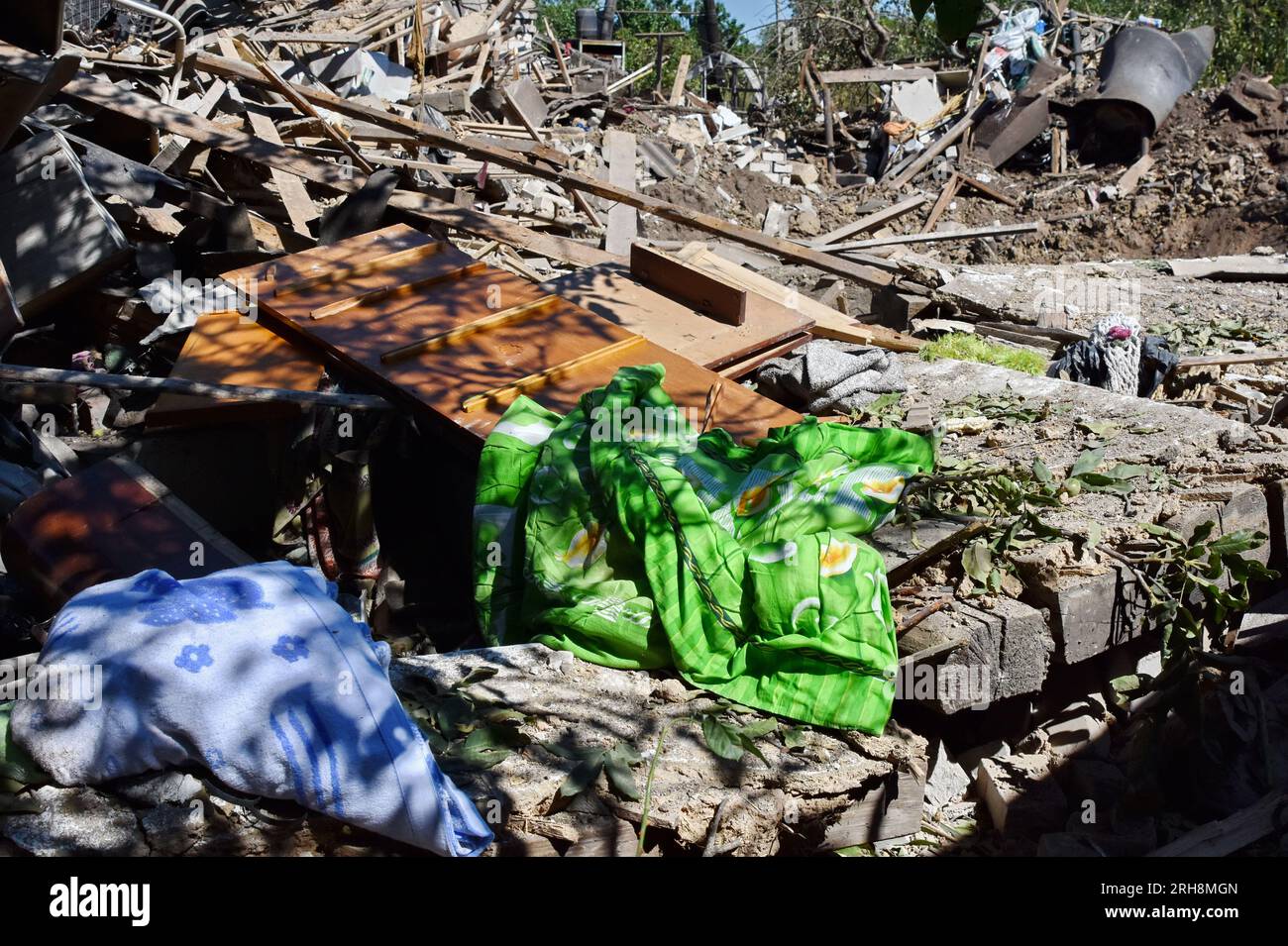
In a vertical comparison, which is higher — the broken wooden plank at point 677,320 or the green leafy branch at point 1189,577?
the broken wooden plank at point 677,320

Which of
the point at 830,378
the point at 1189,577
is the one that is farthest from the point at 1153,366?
the point at 1189,577

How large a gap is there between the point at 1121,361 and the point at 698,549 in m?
3.56

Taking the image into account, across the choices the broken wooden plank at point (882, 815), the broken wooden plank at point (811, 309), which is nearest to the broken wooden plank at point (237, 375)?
the broken wooden plank at point (811, 309)

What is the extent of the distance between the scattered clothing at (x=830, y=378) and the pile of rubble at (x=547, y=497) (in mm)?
21

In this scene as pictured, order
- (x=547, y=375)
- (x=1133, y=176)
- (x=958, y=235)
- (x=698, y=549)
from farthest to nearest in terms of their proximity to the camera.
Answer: (x=1133, y=176)
(x=958, y=235)
(x=547, y=375)
(x=698, y=549)

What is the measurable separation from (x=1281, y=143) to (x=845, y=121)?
657cm

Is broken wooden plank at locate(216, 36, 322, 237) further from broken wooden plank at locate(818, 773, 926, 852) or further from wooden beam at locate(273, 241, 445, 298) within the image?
broken wooden plank at locate(818, 773, 926, 852)

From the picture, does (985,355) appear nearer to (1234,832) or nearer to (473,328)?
(473,328)

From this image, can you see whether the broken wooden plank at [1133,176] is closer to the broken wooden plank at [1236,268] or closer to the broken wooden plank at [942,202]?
the broken wooden plank at [942,202]

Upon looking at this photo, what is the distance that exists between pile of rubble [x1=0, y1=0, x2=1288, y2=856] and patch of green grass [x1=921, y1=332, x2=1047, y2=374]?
1.4 inches

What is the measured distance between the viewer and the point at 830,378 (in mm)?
5074

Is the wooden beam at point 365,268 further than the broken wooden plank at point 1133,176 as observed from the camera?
No

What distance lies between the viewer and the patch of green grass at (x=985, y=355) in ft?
20.0
